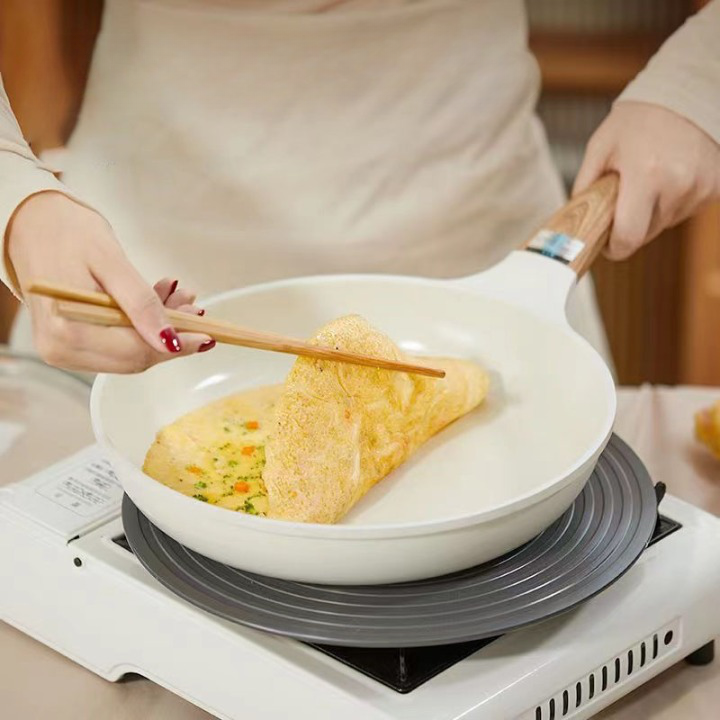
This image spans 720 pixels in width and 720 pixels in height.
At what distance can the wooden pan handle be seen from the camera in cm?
122

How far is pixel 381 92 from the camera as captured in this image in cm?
153

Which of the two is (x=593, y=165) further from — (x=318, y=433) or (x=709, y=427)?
(x=318, y=433)

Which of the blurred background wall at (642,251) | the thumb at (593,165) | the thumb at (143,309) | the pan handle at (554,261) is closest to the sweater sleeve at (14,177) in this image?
the thumb at (143,309)

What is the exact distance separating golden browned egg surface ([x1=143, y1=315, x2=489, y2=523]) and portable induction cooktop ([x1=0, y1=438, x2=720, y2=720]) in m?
0.07

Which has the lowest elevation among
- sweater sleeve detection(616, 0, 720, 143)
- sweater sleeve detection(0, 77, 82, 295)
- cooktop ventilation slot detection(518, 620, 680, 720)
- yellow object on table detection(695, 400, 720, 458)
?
yellow object on table detection(695, 400, 720, 458)

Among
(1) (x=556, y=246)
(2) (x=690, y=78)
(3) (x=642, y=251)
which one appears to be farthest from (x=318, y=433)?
(3) (x=642, y=251)

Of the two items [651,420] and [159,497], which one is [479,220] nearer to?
[651,420]

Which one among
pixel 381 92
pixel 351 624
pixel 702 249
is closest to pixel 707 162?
pixel 381 92

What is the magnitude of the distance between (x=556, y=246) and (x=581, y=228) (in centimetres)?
6

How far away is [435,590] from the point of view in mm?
886

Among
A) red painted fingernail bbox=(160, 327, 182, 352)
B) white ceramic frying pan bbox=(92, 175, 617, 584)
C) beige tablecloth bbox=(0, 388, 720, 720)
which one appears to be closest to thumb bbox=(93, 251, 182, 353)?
red painted fingernail bbox=(160, 327, 182, 352)

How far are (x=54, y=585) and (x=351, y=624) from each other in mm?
299

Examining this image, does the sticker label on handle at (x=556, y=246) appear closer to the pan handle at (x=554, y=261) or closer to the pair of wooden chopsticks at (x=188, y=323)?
the pan handle at (x=554, y=261)

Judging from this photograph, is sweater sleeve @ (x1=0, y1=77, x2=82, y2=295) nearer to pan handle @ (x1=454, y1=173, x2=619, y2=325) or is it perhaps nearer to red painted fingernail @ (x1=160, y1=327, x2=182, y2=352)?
red painted fingernail @ (x1=160, y1=327, x2=182, y2=352)
